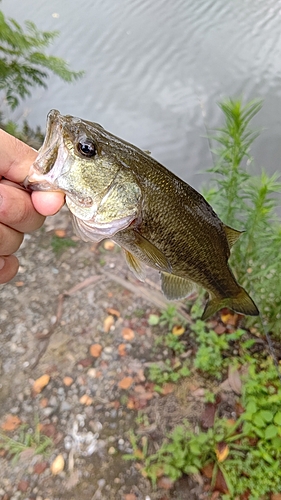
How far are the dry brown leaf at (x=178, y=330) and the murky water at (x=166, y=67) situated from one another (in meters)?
1.78

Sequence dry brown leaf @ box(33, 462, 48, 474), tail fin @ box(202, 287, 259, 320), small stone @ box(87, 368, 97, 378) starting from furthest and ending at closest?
small stone @ box(87, 368, 97, 378), dry brown leaf @ box(33, 462, 48, 474), tail fin @ box(202, 287, 259, 320)

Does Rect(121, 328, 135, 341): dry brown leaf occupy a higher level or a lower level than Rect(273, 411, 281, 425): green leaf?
lower

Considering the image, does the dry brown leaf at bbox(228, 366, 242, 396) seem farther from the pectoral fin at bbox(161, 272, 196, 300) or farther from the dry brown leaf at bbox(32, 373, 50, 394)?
the dry brown leaf at bbox(32, 373, 50, 394)

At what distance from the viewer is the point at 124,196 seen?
5.04ft

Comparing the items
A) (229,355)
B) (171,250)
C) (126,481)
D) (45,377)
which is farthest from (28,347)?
(171,250)

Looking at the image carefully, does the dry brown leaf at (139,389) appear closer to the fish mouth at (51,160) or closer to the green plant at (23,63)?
the fish mouth at (51,160)

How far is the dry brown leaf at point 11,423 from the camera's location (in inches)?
107

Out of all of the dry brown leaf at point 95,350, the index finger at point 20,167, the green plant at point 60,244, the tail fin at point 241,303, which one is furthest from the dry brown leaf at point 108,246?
the index finger at point 20,167

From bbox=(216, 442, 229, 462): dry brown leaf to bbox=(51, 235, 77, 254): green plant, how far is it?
210 cm

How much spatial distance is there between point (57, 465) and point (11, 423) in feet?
1.45

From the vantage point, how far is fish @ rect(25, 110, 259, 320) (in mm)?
1429

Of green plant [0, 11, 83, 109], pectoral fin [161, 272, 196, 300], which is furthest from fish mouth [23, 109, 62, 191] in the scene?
green plant [0, 11, 83, 109]

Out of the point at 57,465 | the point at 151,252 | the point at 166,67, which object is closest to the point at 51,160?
the point at 151,252

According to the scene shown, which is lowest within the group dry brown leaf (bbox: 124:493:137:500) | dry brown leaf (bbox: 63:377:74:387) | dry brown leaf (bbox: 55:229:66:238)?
dry brown leaf (bbox: 124:493:137:500)
